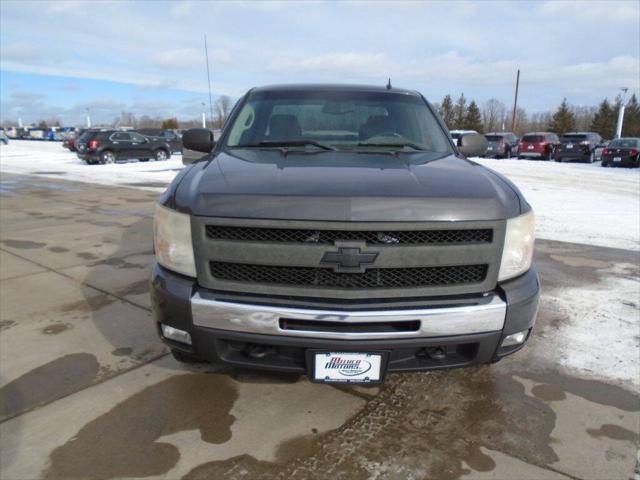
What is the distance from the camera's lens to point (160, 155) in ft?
74.8

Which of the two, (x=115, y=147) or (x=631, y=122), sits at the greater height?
(x=631, y=122)

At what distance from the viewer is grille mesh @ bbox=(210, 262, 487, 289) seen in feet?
7.13

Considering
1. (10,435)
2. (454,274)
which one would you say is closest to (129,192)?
→ (10,435)

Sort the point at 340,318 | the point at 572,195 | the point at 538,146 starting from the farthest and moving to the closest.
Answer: the point at 538,146
the point at 572,195
the point at 340,318

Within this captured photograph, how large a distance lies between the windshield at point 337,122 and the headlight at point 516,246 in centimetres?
109

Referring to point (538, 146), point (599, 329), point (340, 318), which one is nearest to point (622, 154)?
point (538, 146)

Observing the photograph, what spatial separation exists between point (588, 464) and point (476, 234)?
123 cm

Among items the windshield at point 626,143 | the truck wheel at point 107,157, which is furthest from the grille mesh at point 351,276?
the windshield at point 626,143

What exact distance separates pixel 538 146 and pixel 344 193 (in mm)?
25478

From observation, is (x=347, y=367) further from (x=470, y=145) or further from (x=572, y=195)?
(x=572, y=195)

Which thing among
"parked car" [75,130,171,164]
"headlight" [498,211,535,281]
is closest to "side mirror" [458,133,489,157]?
"headlight" [498,211,535,281]

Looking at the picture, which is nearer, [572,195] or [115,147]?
[572,195]

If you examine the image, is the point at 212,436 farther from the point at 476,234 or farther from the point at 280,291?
the point at 476,234

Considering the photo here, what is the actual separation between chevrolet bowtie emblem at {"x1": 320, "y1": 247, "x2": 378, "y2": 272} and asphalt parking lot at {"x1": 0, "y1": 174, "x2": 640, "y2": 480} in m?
0.94
